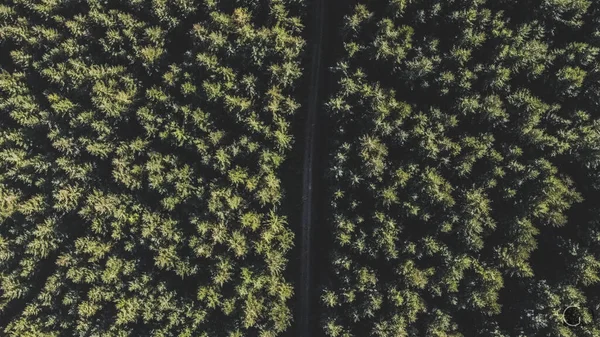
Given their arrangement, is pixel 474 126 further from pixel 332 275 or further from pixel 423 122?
pixel 332 275

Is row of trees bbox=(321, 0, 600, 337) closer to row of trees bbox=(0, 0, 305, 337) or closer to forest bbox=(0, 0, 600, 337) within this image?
forest bbox=(0, 0, 600, 337)

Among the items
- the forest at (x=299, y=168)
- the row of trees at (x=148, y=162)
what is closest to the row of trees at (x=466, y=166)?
the forest at (x=299, y=168)

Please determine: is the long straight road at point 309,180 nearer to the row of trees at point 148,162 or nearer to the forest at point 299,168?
the forest at point 299,168

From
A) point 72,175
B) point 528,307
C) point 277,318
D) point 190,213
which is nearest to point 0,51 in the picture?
point 72,175

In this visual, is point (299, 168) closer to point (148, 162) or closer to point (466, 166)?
point (148, 162)

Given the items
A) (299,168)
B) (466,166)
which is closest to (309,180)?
(299,168)

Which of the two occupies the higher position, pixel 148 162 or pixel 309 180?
pixel 148 162

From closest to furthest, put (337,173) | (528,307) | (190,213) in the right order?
(528,307)
(337,173)
(190,213)
